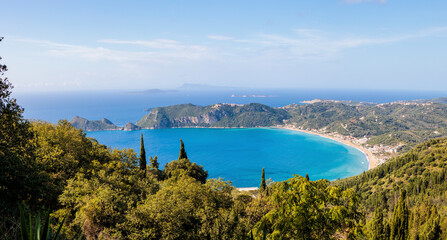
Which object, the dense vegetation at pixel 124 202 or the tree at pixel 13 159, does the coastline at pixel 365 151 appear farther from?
the tree at pixel 13 159

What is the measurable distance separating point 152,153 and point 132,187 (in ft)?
327

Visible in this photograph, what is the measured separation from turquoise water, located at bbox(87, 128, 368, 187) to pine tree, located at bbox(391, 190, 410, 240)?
43350 mm

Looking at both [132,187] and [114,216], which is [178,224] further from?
[132,187]

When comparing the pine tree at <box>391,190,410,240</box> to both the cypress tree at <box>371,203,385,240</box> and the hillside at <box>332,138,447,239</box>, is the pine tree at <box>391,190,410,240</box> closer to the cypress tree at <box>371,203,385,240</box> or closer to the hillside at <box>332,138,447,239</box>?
the cypress tree at <box>371,203,385,240</box>

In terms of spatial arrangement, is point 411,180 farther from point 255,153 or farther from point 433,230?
point 255,153

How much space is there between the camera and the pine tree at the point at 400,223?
25828 mm

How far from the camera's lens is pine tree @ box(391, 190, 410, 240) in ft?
84.7

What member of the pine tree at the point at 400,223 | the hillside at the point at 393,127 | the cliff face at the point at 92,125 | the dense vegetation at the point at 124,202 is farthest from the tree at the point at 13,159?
the cliff face at the point at 92,125

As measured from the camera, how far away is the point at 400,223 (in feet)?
85.9

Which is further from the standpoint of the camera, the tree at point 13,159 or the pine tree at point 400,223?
the pine tree at point 400,223

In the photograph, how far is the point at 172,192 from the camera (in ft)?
48.3

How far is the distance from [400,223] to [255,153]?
307 ft

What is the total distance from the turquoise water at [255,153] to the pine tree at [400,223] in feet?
142

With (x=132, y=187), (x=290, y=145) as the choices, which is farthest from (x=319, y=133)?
(x=132, y=187)
